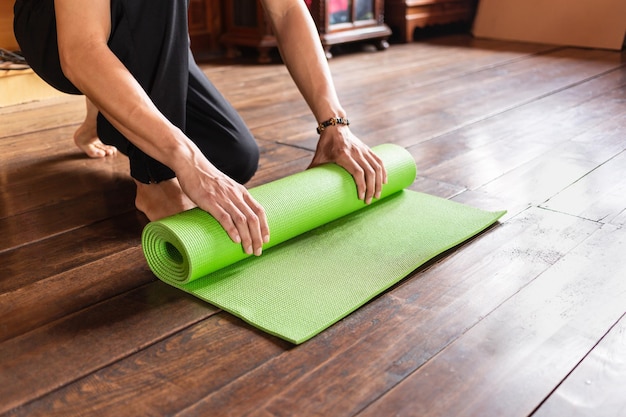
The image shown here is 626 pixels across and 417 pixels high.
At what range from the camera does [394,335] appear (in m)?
1.08

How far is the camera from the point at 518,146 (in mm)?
2135

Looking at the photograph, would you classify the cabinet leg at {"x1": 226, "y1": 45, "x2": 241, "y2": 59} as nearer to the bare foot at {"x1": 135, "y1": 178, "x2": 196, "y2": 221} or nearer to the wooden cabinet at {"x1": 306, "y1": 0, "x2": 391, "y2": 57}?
the wooden cabinet at {"x1": 306, "y1": 0, "x2": 391, "y2": 57}

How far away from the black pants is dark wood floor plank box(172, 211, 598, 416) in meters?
0.66

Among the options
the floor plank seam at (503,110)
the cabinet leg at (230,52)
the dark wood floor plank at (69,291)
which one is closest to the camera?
the dark wood floor plank at (69,291)

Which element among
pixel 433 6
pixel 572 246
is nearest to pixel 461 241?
pixel 572 246

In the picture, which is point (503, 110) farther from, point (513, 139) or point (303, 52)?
point (303, 52)

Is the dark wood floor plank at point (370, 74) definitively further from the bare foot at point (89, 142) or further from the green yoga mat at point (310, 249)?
the green yoga mat at point (310, 249)

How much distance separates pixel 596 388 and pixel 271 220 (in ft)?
2.10

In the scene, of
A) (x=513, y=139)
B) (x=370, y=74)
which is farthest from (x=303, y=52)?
(x=370, y=74)

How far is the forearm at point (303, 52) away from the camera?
1.59 m

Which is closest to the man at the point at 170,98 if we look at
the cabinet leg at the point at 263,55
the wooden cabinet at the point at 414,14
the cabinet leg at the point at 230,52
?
the cabinet leg at the point at 263,55

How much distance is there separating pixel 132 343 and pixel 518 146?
1.47 meters

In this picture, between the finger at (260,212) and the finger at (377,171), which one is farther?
the finger at (377,171)

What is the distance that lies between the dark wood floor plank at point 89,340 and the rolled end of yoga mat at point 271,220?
0.06 meters
